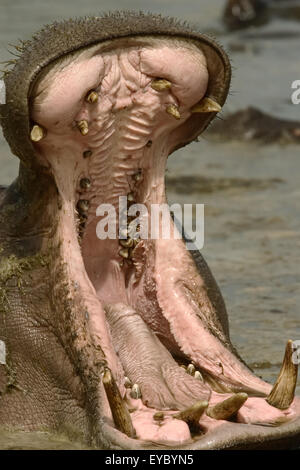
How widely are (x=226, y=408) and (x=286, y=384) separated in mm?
232

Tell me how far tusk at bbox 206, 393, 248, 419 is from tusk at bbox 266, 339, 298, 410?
177 millimetres

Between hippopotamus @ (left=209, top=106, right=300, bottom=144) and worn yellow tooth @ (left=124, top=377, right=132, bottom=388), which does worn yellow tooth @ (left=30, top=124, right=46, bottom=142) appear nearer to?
worn yellow tooth @ (left=124, top=377, right=132, bottom=388)

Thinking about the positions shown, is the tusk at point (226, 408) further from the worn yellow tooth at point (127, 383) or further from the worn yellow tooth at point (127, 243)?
the worn yellow tooth at point (127, 243)

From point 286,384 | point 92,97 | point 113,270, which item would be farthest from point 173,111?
point 286,384

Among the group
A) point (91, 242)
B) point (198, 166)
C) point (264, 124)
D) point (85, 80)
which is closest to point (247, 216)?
point (198, 166)

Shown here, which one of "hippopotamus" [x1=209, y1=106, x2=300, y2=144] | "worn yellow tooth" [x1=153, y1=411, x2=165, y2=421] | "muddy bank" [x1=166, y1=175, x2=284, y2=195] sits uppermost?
"hippopotamus" [x1=209, y1=106, x2=300, y2=144]

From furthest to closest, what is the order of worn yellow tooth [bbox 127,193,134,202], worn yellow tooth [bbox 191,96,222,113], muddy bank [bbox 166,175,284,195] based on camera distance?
muddy bank [bbox 166,175,284,195] → worn yellow tooth [bbox 127,193,134,202] → worn yellow tooth [bbox 191,96,222,113]

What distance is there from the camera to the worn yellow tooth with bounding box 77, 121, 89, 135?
391 cm

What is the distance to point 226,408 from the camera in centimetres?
366

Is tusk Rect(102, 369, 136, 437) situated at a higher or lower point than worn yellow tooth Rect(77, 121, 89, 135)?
lower

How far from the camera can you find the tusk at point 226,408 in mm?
3621

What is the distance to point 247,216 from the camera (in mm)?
7668

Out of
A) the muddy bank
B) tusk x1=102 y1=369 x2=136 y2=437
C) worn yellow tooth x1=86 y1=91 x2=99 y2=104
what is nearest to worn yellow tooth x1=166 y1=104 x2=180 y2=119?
worn yellow tooth x1=86 y1=91 x2=99 y2=104

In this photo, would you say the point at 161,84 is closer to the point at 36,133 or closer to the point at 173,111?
the point at 173,111
